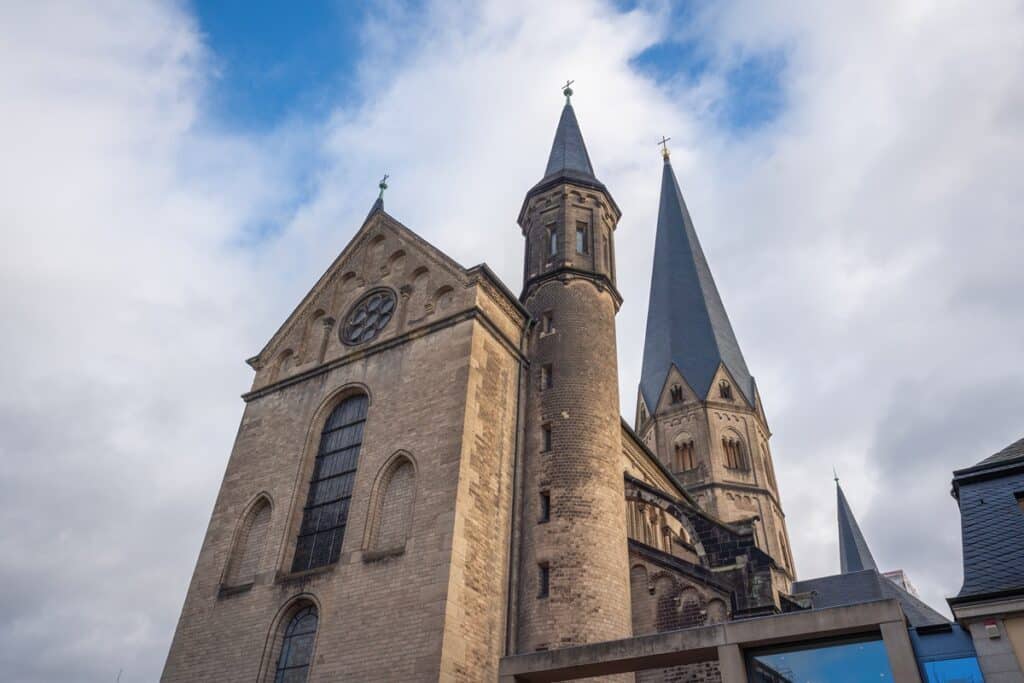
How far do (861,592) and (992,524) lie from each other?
2021cm

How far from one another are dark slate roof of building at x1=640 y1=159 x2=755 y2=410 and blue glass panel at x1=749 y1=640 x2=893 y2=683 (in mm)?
29450

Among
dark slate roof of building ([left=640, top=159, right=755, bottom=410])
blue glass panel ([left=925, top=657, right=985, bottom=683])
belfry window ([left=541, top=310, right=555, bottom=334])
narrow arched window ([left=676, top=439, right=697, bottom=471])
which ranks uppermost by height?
dark slate roof of building ([left=640, top=159, right=755, bottom=410])

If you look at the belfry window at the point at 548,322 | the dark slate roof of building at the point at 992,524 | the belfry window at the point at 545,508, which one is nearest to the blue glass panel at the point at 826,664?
the dark slate roof of building at the point at 992,524

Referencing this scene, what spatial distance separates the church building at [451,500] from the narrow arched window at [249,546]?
47 mm

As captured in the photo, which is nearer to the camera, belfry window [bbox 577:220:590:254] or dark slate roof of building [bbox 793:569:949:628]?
belfry window [bbox 577:220:590:254]

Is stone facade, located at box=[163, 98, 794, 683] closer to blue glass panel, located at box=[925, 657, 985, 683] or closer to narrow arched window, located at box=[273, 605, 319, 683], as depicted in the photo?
narrow arched window, located at box=[273, 605, 319, 683]

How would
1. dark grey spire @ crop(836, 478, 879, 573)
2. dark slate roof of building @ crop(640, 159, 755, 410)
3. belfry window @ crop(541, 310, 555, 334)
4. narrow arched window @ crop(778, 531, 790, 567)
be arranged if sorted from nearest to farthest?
belfry window @ crop(541, 310, 555, 334)
narrow arched window @ crop(778, 531, 790, 567)
dark slate roof of building @ crop(640, 159, 755, 410)
dark grey spire @ crop(836, 478, 879, 573)

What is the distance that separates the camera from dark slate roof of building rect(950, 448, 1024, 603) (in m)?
10.2

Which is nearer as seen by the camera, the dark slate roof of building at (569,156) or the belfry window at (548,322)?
the belfry window at (548,322)

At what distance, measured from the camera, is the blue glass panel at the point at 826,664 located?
10.4 meters

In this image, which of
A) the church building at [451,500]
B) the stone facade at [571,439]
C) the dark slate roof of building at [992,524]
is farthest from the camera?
the stone facade at [571,439]

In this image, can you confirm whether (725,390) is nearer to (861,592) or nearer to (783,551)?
(783,551)

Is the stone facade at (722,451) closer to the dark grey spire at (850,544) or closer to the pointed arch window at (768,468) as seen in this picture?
the pointed arch window at (768,468)

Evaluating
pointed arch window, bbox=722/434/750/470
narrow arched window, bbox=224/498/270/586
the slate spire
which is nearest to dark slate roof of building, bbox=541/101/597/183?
the slate spire
